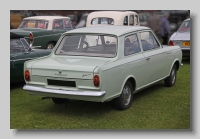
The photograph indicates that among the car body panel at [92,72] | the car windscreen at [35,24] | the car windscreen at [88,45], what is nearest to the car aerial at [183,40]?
the car windscreen at [35,24]

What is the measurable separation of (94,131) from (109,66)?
1.05 m

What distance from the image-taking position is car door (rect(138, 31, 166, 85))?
7.39 meters

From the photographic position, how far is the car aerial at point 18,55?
841 centimetres

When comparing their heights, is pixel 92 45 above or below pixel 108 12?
below

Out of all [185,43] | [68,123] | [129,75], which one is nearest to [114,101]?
[129,75]

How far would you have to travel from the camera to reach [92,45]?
6836mm

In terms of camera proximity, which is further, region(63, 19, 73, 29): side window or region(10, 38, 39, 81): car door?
region(63, 19, 73, 29): side window

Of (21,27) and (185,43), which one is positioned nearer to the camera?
(185,43)

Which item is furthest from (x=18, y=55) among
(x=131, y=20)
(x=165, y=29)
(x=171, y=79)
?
(x=165, y=29)

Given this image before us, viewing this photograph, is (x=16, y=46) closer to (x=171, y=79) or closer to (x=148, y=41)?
(x=148, y=41)

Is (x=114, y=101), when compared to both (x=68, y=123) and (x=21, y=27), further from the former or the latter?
(x=21, y=27)

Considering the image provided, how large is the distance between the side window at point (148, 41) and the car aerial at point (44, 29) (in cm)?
523

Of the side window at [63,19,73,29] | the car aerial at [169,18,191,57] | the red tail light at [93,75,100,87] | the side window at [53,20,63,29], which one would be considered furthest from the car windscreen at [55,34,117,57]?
the side window at [63,19,73,29]

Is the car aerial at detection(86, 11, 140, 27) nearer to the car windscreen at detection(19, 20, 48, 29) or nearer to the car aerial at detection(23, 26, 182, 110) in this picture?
the car windscreen at detection(19, 20, 48, 29)
